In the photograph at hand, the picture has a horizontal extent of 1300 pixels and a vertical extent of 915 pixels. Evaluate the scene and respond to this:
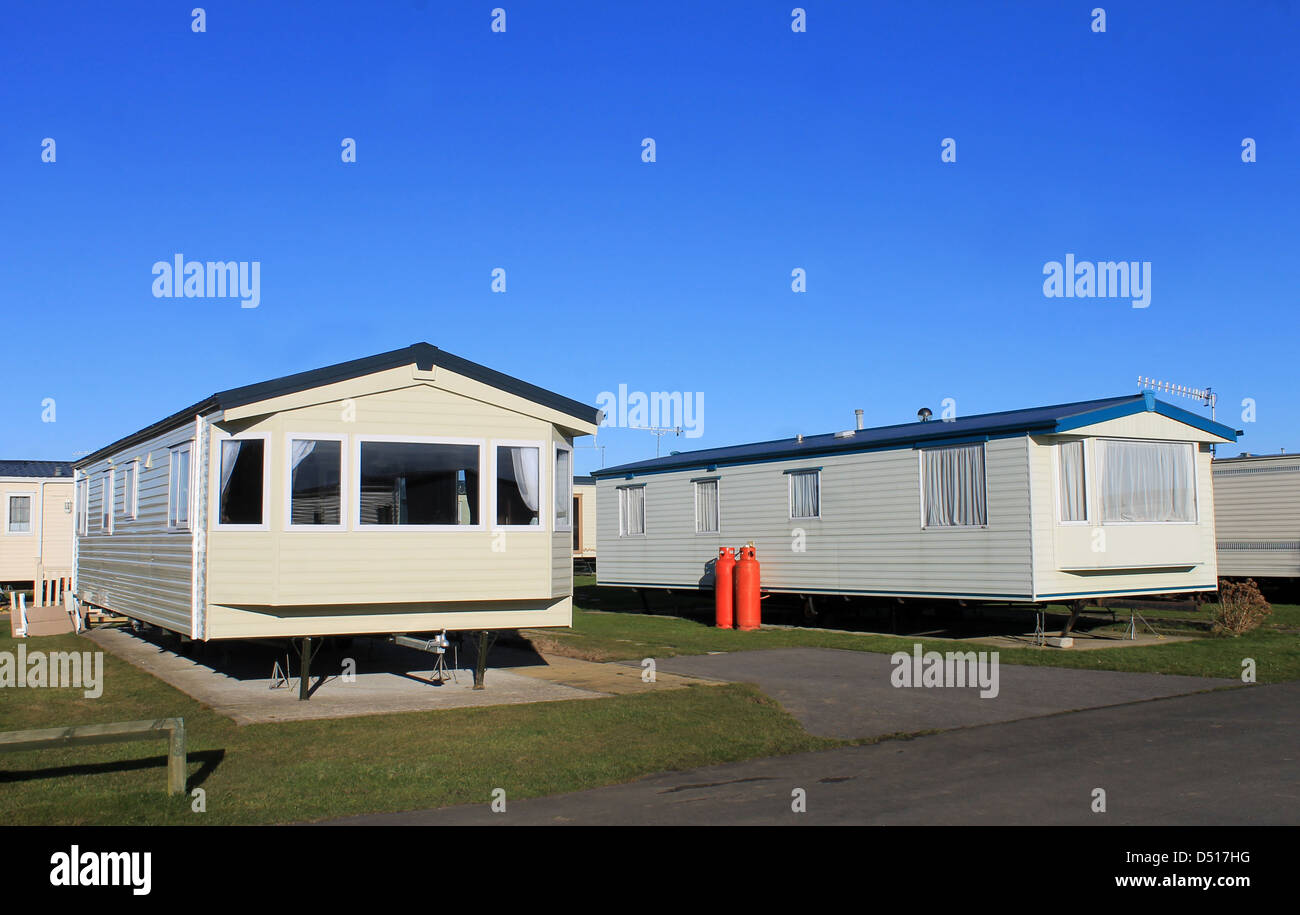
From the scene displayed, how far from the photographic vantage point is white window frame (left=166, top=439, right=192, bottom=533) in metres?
11.7

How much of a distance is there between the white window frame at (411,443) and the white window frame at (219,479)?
0.83m

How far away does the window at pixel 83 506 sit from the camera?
19.3m

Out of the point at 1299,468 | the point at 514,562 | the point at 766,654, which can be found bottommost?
the point at 766,654

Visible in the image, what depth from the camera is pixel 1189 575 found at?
17578 millimetres

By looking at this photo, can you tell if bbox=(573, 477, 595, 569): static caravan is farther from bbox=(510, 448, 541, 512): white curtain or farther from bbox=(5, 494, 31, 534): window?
bbox=(510, 448, 541, 512): white curtain

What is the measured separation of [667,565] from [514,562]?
11864 millimetres

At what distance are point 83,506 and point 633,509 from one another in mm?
11104

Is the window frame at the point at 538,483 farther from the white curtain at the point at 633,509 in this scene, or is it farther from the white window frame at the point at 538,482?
the white curtain at the point at 633,509

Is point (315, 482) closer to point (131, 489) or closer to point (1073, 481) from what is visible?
point (131, 489)

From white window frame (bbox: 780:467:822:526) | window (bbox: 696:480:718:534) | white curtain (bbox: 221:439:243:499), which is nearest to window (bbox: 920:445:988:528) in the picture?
white window frame (bbox: 780:467:822:526)

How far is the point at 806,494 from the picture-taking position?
2008cm

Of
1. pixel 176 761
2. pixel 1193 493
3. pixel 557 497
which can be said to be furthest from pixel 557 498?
pixel 1193 493
